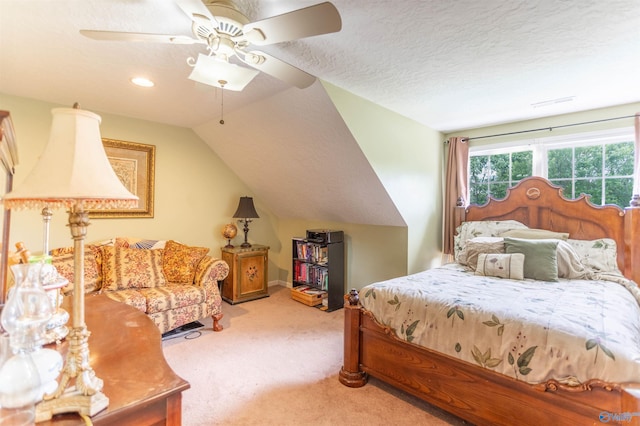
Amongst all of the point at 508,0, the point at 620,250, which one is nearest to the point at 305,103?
the point at 508,0

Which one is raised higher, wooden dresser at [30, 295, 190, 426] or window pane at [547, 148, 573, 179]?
window pane at [547, 148, 573, 179]

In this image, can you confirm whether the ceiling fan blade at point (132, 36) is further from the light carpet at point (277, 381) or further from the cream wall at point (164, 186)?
the cream wall at point (164, 186)

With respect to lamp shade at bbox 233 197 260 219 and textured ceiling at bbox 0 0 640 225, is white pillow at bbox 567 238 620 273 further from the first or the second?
lamp shade at bbox 233 197 260 219

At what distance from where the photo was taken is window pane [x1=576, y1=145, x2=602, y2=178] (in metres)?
3.27

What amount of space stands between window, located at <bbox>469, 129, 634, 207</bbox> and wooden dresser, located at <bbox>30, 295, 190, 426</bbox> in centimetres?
403

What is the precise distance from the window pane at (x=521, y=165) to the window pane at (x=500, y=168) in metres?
0.07

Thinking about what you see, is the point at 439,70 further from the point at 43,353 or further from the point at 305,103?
the point at 43,353

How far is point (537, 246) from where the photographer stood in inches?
107

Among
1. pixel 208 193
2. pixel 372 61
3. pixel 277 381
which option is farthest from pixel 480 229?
pixel 208 193

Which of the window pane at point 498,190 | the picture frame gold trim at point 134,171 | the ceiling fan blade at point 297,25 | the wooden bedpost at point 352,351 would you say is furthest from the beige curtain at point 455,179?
the picture frame gold trim at point 134,171

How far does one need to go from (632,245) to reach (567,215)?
542 millimetres

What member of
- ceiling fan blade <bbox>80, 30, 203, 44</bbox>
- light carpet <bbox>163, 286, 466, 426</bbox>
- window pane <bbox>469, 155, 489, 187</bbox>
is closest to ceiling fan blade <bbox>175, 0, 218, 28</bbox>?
ceiling fan blade <bbox>80, 30, 203, 44</bbox>

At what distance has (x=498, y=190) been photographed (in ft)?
12.8

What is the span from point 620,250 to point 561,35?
87.4 inches
